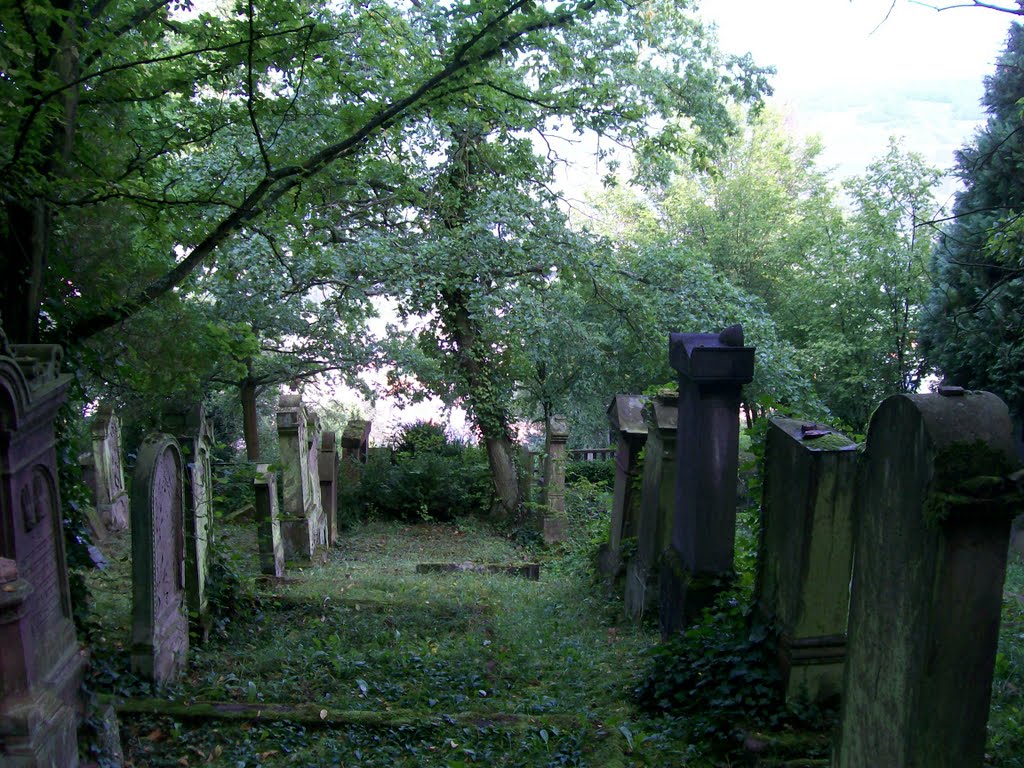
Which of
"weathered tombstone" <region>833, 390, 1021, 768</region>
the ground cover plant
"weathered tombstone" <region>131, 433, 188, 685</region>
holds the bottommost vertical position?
the ground cover plant

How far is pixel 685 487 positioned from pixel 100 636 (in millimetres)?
4249

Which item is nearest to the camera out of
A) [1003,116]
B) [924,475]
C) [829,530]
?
[924,475]

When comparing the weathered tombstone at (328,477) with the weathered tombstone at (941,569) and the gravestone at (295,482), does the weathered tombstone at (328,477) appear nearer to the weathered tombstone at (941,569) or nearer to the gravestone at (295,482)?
the gravestone at (295,482)

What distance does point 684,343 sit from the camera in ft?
19.2

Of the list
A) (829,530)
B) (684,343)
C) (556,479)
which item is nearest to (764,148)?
(556,479)

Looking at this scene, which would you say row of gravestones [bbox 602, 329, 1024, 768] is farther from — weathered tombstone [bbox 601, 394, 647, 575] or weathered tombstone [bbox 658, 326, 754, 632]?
weathered tombstone [bbox 601, 394, 647, 575]

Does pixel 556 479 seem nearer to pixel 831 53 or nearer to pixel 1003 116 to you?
pixel 1003 116

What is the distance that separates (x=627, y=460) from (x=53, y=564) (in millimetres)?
5616

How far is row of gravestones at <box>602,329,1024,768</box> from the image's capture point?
2578mm

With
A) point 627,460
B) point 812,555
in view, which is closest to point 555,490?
point 627,460

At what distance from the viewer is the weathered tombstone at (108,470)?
11562mm

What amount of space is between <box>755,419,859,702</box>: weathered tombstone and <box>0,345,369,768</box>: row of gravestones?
358 cm

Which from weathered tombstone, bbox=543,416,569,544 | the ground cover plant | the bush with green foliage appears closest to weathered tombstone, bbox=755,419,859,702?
the ground cover plant

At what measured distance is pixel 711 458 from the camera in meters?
5.69
